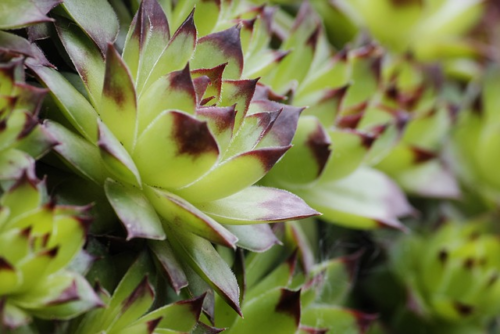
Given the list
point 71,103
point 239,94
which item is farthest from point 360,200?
point 71,103

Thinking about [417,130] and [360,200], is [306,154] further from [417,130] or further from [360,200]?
[417,130]

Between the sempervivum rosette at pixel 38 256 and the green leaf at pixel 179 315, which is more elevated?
the sempervivum rosette at pixel 38 256

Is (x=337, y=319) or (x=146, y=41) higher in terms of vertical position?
(x=146, y=41)

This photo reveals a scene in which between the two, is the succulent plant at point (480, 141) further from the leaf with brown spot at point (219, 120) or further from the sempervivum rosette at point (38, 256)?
the sempervivum rosette at point (38, 256)

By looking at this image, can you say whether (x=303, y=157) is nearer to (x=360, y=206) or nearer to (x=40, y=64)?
(x=360, y=206)

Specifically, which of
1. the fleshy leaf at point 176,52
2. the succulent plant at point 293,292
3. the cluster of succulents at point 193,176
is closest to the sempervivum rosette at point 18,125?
the cluster of succulents at point 193,176

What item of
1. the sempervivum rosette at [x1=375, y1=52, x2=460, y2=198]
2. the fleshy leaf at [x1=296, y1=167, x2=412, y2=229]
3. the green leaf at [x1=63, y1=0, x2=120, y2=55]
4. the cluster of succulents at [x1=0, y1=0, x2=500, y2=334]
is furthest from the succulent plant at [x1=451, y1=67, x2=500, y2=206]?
the green leaf at [x1=63, y1=0, x2=120, y2=55]

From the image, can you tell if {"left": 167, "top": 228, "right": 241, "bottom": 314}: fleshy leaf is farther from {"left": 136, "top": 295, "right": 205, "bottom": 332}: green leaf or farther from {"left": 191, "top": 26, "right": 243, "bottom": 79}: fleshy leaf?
{"left": 191, "top": 26, "right": 243, "bottom": 79}: fleshy leaf
